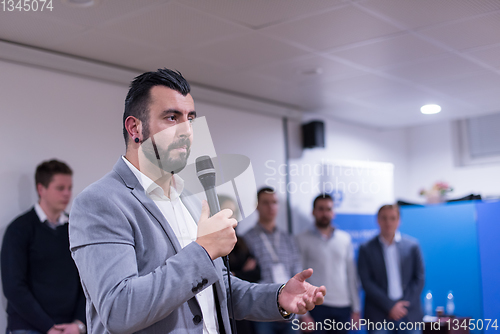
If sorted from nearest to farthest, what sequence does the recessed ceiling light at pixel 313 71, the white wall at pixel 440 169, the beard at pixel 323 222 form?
1. the recessed ceiling light at pixel 313 71
2. the beard at pixel 323 222
3. the white wall at pixel 440 169

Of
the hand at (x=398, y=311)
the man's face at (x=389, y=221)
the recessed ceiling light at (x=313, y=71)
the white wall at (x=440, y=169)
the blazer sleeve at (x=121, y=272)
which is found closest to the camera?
the blazer sleeve at (x=121, y=272)

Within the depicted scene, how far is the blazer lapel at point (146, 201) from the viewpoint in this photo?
1.33 m

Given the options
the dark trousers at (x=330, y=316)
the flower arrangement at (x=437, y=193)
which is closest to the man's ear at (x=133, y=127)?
the dark trousers at (x=330, y=316)

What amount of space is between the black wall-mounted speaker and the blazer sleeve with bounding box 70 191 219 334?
451 centimetres

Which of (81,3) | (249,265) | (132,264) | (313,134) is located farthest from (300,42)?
(132,264)

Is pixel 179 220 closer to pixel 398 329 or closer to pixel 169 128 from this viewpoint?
pixel 169 128

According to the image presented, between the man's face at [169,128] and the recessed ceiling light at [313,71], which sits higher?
the recessed ceiling light at [313,71]

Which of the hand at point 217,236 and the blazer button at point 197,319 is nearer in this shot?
the hand at point 217,236

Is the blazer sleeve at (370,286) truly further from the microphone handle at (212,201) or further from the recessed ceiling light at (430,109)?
the microphone handle at (212,201)

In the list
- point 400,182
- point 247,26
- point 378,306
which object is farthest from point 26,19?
point 400,182

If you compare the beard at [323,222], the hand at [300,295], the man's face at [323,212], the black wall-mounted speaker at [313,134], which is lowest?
the hand at [300,295]

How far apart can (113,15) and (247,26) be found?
2.69 ft

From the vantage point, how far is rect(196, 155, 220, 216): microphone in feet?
4.38

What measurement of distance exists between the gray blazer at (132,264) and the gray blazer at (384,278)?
3276 mm
